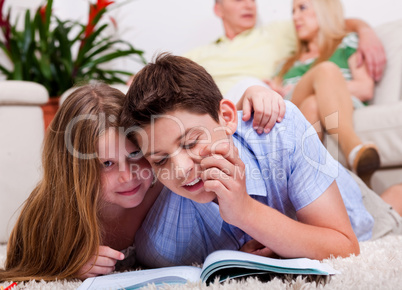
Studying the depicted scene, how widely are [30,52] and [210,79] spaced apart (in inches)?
73.4

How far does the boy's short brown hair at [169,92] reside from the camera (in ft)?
2.50

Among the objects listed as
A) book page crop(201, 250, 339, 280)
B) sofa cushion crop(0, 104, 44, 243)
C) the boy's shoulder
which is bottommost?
sofa cushion crop(0, 104, 44, 243)

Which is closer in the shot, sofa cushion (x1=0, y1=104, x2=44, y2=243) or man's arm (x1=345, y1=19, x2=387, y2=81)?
sofa cushion (x1=0, y1=104, x2=44, y2=243)

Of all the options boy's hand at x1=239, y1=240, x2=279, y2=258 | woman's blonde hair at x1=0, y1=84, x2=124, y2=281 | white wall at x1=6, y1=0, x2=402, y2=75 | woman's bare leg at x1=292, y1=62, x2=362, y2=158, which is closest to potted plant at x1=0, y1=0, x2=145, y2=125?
white wall at x1=6, y1=0, x2=402, y2=75

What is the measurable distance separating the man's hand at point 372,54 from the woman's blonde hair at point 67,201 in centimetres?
153

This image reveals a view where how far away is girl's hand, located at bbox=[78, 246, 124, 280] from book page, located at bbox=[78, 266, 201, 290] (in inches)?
4.1

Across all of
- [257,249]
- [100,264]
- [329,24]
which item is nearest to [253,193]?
[257,249]

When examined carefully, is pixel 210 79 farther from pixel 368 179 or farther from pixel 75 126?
pixel 368 179

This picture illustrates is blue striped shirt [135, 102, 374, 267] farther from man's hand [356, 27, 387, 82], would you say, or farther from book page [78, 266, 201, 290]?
man's hand [356, 27, 387, 82]

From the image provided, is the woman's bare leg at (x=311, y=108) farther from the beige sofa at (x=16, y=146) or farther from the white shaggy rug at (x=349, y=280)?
the beige sofa at (x=16, y=146)

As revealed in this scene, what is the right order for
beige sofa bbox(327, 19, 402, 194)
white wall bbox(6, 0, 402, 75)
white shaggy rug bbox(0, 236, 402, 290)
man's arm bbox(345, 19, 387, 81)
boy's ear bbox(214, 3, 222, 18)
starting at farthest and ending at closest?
white wall bbox(6, 0, 402, 75) < boy's ear bbox(214, 3, 222, 18) < man's arm bbox(345, 19, 387, 81) < beige sofa bbox(327, 19, 402, 194) < white shaggy rug bbox(0, 236, 402, 290)

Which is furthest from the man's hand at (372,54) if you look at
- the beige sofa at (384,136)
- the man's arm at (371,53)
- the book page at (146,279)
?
the book page at (146,279)

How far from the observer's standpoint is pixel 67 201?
0.87 meters

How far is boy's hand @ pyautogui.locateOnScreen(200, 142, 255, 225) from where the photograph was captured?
69 cm
